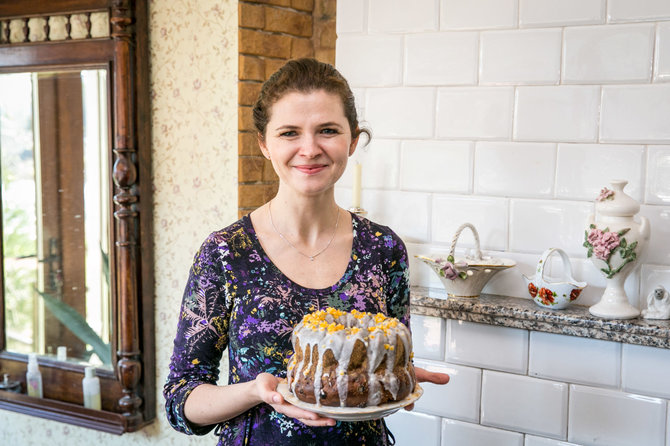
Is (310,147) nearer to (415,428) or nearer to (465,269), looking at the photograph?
(465,269)

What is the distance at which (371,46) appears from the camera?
1.99m

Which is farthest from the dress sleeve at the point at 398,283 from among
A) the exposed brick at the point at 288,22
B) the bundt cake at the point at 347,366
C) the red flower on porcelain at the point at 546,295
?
the exposed brick at the point at 288,22

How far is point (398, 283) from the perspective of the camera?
1.35 metres

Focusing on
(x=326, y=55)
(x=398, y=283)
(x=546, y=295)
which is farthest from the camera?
(x=326, y=55)

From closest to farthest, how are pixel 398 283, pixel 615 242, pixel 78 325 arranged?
pixel 398 283
pixel 615 242
pixel 78 325

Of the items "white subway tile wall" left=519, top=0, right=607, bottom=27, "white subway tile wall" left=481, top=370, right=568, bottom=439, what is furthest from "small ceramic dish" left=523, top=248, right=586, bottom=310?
"white subway tile wall" left=519, top=0, right=607, bottom=27

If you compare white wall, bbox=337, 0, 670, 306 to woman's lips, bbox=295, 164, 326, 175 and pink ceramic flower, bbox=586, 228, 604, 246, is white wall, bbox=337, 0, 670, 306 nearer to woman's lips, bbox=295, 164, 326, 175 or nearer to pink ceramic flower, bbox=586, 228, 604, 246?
pink ceramic flower, bbox=586, 228, 604, 246

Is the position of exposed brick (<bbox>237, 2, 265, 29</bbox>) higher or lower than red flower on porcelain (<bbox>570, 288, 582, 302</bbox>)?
higher

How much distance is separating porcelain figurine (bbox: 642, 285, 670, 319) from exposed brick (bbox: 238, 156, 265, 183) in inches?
42.2

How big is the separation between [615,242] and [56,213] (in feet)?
5.51

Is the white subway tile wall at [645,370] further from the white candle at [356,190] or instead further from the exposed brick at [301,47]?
the exposed brick at [301,47]

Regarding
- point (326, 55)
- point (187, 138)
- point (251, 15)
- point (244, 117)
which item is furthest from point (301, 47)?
point (187, 138)

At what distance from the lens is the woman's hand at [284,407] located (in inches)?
39.9

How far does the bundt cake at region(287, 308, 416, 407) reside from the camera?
1037mm
